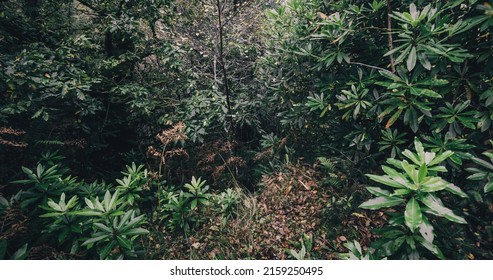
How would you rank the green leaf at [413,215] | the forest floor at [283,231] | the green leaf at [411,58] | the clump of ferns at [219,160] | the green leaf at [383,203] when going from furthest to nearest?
the clump of ferns at [219,160] < the forest floor at [283,231] < the green leaf at [411,58] < the green leaf at [383,203] < the green leaf at [413,215]

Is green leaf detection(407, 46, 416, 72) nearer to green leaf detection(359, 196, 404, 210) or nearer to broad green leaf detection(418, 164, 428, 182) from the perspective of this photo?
broad green leaf detection(418, 164, 428, 182)

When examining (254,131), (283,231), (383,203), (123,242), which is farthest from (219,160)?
(383,203)

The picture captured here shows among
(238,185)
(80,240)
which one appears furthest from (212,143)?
(80,240)

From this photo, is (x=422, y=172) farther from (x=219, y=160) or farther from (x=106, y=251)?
(x=219, y=160)

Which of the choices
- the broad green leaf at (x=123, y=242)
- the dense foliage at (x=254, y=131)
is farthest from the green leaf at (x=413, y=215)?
the broad green leaf at (x=123, y=242)

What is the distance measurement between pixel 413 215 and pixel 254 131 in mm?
3956

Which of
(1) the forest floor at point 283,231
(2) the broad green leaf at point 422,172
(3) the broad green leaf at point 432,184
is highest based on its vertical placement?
(2) the broad green leaf at point 422,172

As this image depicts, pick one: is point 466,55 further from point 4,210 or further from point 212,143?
point 4,210

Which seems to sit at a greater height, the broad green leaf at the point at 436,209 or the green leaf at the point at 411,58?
the green leaf at the point at 411,58

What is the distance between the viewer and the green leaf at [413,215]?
4.98 feet

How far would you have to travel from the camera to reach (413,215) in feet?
5.10

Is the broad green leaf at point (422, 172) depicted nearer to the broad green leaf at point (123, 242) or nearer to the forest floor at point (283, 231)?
the forest floor at point (283, 231)

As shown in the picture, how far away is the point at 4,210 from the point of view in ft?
7.42

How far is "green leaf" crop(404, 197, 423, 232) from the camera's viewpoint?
1517 millimetres
